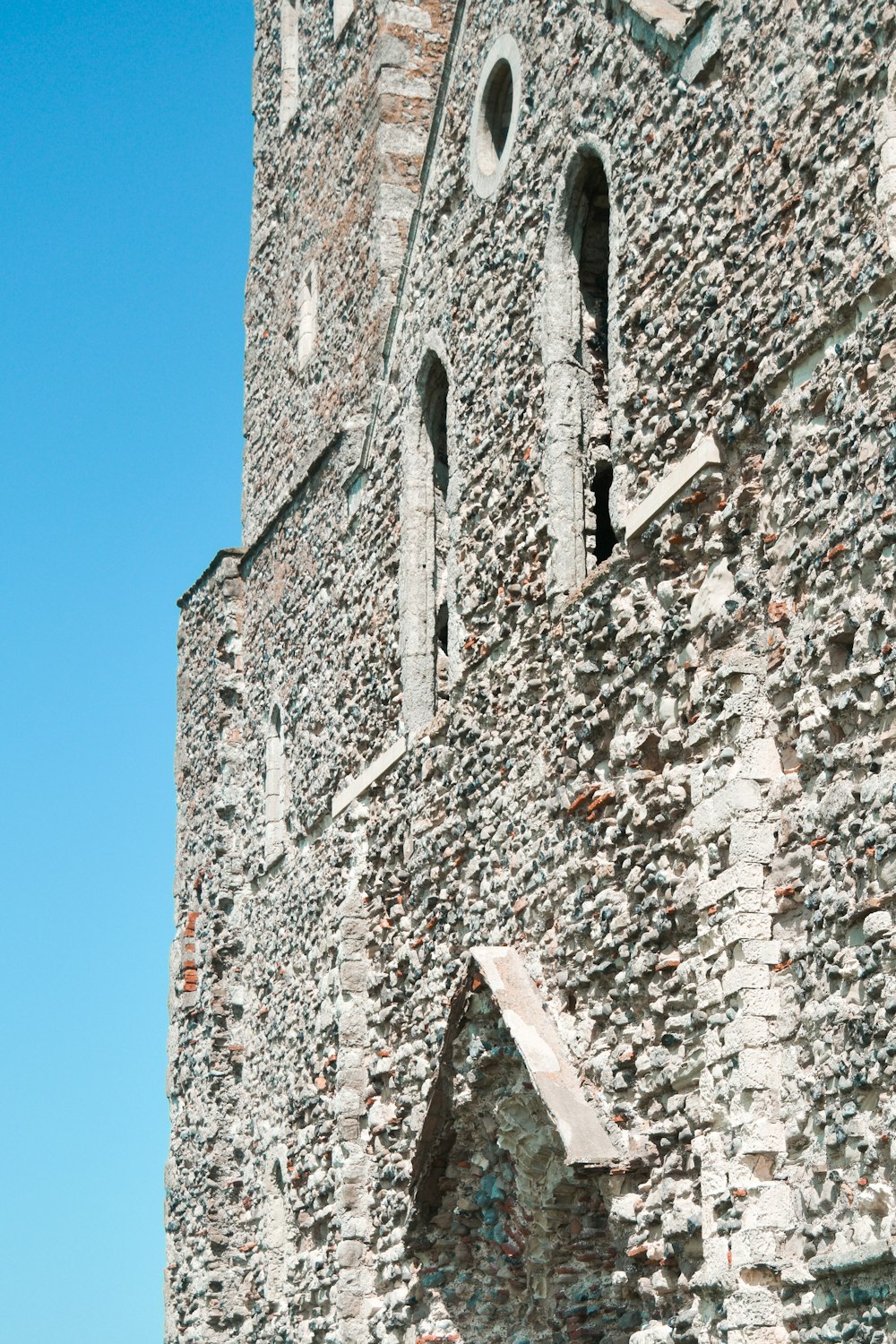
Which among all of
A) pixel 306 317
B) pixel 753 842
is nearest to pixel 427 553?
pixel 306 317

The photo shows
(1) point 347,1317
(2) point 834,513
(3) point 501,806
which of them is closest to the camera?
(2) point 834,513

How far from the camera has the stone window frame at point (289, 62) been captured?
1611 cm

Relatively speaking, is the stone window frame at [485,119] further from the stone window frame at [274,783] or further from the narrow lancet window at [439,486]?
the stone window frame at [274,783]

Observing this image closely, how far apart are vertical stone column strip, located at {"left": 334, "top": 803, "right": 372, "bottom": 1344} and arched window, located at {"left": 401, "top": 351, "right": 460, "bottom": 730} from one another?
1032 millimetres

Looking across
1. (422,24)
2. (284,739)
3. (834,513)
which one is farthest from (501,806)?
(422,24)

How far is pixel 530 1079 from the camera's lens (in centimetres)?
903

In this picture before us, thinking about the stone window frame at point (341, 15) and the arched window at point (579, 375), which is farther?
the stone window frame at point (341, 15)

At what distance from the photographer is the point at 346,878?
1223cm

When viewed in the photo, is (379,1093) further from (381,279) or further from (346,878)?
(381,279)

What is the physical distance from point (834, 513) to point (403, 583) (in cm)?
467

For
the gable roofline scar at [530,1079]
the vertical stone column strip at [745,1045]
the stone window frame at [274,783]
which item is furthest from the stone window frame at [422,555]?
the vertical stone column strip at [745,1045]

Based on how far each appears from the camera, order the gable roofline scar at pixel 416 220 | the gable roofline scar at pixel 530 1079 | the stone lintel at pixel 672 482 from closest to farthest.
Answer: the stone lintel at pixel 672 482
the gable roofline scar at pixel 530 1079
the gable roofline scar at pixel 416 220

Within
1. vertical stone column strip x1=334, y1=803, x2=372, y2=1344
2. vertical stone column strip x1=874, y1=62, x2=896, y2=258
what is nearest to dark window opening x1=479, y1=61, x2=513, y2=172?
vertical stone column strip x1=334, y1=803, x2=372, y2=1344

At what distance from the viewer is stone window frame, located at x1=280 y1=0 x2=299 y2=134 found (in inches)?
634
